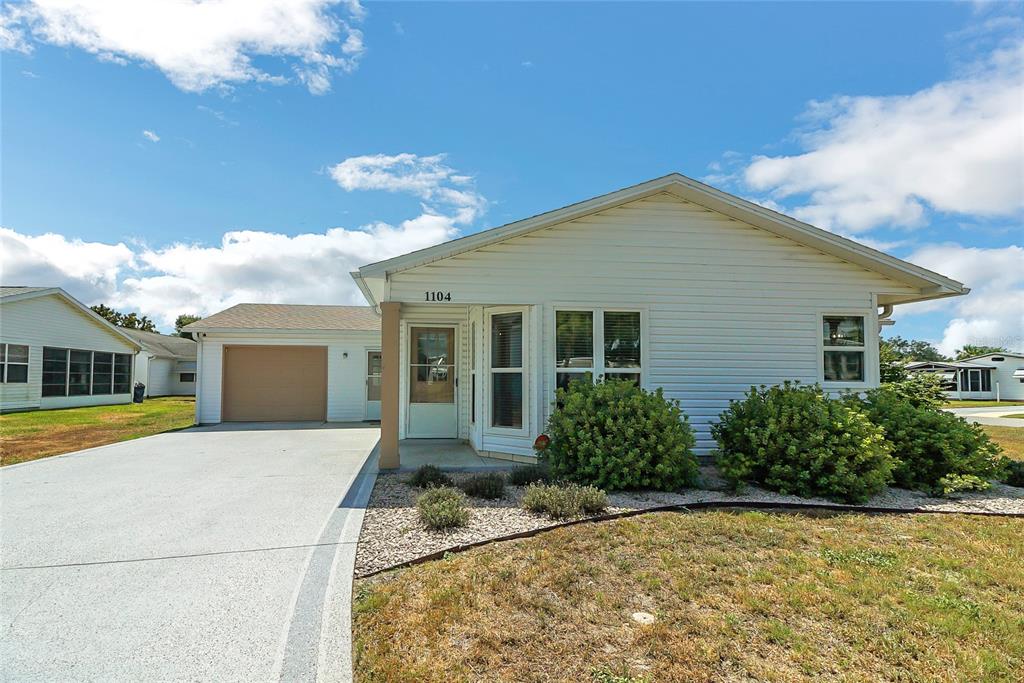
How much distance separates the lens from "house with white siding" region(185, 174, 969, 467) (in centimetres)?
792

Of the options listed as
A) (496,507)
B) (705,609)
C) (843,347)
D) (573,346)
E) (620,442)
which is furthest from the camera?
(843,347)

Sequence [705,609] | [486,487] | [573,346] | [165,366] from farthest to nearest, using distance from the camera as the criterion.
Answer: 1. [165,366]
2. [573,346]
3. [486,487]
4. [705,609]

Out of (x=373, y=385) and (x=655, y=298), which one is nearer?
(x=655, y=298)

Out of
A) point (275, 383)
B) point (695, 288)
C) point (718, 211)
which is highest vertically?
point (718, 211)

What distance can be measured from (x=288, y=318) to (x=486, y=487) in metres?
12.8

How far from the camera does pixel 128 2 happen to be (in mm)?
7246

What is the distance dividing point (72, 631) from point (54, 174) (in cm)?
1025

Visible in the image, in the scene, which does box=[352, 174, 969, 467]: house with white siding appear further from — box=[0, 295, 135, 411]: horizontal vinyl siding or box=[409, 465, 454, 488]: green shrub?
box=[0, 295, 135, 411]: horizontal vinyl siding

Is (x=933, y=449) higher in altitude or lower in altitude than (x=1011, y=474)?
higher

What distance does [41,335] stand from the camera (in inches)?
762

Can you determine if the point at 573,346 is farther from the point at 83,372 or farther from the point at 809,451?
the point at 83,372

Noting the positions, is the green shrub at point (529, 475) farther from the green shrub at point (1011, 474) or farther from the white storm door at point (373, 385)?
the white storm door at point (373, 385)

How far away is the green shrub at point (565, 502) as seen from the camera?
5.24 meters

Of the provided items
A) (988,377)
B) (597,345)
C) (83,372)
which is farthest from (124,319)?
A: (988,377)
